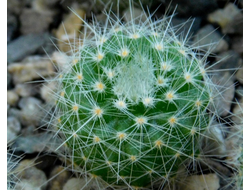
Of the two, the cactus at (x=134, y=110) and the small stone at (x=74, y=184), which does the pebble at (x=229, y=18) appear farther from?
the small stone at (x=74, y=184)

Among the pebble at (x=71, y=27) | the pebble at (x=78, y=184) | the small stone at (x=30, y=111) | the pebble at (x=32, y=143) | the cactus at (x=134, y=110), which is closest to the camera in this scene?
the cactus at (x=134, y=110)

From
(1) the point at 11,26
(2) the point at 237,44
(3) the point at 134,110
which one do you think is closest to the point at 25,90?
(1) the point at 11,26

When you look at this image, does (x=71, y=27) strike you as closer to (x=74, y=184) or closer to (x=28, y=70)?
(x=28, y=70)

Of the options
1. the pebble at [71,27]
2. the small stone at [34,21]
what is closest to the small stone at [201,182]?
the pebble at [71,27]

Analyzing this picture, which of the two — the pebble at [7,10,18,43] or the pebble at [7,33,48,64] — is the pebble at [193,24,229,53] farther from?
the pebble at [7,10,18,43]

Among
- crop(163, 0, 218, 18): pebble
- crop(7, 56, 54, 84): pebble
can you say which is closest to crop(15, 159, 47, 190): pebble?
crop(7, 56, 54, 84): pebble
